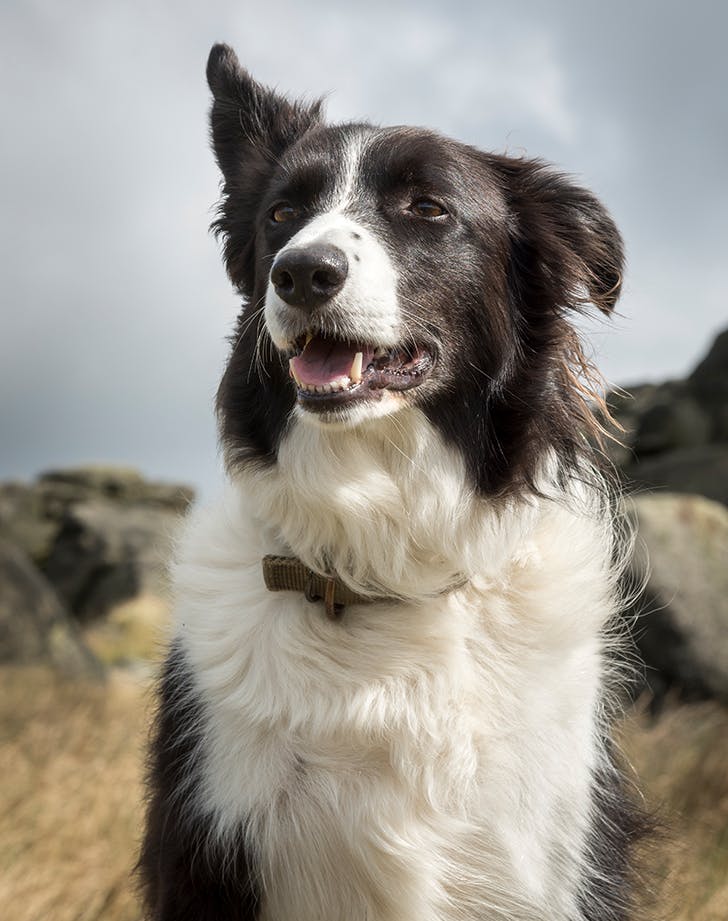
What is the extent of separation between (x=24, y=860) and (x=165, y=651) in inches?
101

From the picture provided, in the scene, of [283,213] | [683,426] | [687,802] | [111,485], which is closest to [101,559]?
[111,485]

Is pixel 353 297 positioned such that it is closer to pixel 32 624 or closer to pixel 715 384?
pixel 32 624

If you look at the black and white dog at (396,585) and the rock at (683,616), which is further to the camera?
the rock at (683,616)

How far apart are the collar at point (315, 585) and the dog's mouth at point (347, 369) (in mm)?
449

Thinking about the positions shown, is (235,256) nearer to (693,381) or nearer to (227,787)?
(227,787)

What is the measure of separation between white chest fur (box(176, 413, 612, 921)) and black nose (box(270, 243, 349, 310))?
0.42 meters

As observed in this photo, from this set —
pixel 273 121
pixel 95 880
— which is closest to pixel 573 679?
pixel 273 121

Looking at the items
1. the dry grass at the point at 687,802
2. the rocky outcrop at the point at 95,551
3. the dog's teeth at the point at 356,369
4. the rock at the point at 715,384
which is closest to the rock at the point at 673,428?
the rock at the point at 715,384

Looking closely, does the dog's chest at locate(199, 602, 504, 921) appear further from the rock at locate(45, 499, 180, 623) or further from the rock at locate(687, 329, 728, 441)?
the rock at locate(45, 499, 180, 623)

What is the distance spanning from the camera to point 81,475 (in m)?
20.3

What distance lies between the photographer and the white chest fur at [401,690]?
2533mm

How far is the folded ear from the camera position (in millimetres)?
3336

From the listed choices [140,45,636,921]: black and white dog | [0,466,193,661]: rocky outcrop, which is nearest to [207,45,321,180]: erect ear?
[140,45,636,921]: black and white dog

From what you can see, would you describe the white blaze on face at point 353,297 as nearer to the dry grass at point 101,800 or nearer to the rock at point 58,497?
the dry grass at point 101,800
